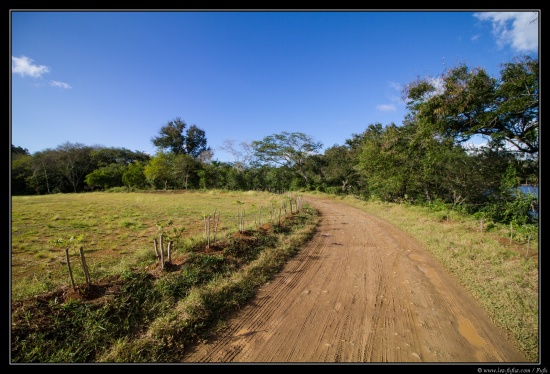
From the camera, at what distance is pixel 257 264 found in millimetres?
5527

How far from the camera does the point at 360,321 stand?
3.48 m

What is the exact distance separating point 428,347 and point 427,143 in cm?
1250

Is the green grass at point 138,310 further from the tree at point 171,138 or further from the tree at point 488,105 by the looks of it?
the tree at point 171,138

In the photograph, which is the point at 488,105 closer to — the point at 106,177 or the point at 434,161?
the point at 434,161

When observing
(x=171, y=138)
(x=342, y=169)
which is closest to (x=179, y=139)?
(x=171, y=138)

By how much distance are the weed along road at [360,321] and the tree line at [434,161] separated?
778cm

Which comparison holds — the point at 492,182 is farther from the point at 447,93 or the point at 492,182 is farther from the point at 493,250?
the point at 493,250

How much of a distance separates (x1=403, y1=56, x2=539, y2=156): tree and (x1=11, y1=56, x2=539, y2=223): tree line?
0.03 m

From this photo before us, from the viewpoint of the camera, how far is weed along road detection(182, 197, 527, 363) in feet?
9.30

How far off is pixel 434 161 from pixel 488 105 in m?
3.48

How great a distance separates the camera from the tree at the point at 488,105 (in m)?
8.55

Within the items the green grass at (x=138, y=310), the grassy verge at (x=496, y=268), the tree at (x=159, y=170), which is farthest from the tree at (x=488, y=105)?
the tree at (x=159, y=170)

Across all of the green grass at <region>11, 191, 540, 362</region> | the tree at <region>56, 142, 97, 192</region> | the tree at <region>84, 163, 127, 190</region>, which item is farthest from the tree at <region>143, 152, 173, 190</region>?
the green grass at <region>11, 191, 540, 362</region>
